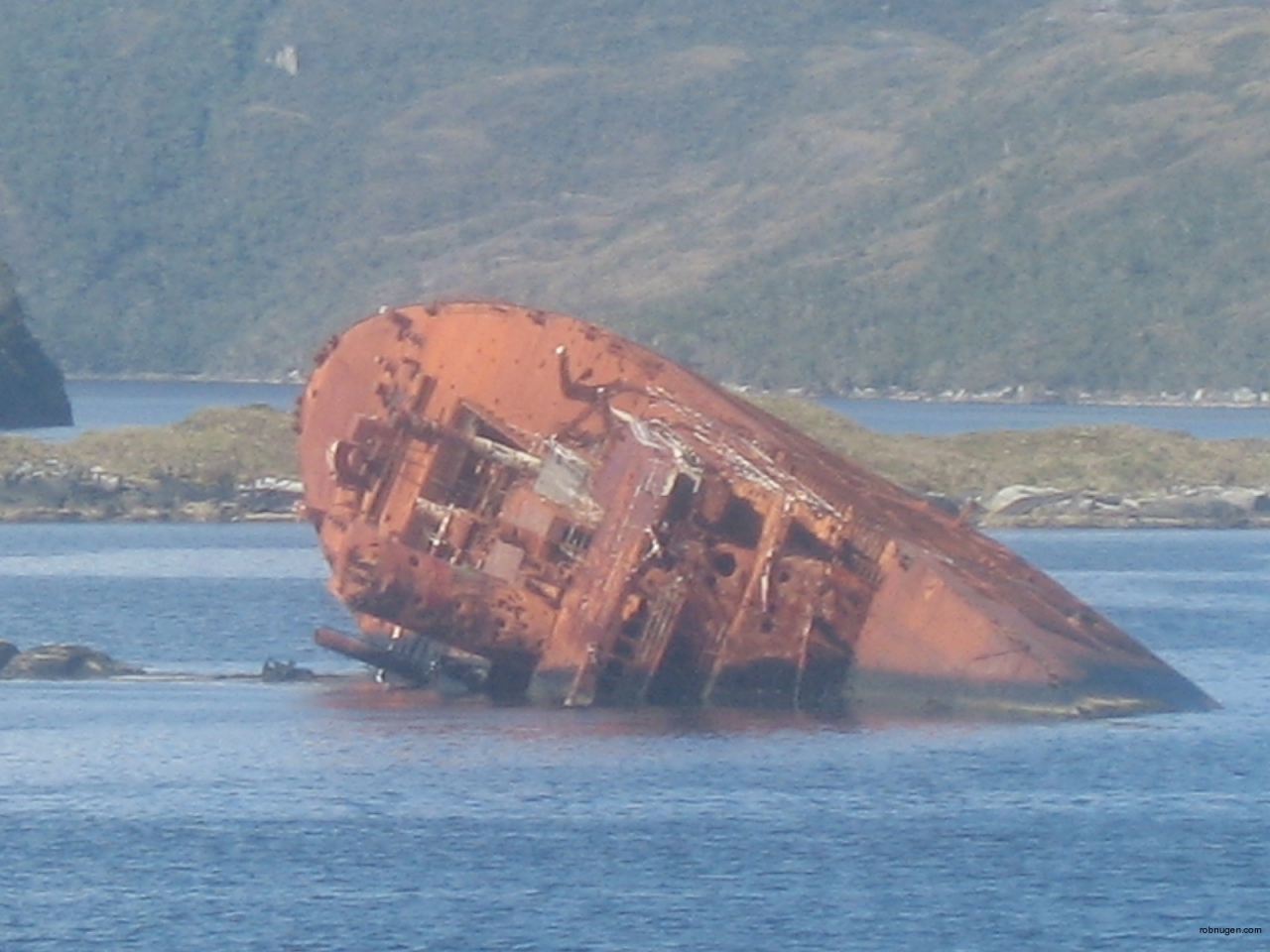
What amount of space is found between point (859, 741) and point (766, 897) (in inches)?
327

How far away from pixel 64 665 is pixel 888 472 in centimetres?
4565

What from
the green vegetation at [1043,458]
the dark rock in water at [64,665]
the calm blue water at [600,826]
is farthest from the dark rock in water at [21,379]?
the calm blue water at [600,826]

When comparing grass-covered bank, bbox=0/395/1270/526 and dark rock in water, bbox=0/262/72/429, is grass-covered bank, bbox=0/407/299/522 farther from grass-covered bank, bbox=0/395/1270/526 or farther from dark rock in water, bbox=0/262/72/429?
dark rock in water, bbox=0/262/72/429

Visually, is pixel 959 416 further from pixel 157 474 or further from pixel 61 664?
pixel 61 664

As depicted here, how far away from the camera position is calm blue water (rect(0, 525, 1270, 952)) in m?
31.6

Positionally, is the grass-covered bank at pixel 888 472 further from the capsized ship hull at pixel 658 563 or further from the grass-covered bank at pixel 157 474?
the capsized ship hull at pixel 658 563

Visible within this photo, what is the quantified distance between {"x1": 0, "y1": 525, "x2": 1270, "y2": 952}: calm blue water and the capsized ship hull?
2.75ft

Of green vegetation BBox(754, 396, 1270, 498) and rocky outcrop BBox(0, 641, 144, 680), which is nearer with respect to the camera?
rocky outcrop BBox(0, 641, 144, 680)

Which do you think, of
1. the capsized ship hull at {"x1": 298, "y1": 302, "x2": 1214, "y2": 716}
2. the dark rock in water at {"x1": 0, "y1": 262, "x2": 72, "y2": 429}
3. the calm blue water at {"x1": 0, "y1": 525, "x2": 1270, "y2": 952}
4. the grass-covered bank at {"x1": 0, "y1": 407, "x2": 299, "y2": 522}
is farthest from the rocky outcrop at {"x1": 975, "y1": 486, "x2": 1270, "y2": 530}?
the dark rock in water at {"x1": 0, "y1": 262, "x2": 72, "y2": 429}

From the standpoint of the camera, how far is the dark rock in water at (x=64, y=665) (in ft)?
161

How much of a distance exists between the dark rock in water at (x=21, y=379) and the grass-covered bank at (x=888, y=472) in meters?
33.3

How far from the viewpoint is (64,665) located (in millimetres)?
49344

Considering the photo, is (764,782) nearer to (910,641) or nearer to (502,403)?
(910,641)

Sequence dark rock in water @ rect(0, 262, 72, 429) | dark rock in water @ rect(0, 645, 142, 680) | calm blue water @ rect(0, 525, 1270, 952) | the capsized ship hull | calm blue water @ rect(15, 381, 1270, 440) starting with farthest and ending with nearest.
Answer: calm blue water @ rect(15, 381, 1270, 440) < dark rock in water @ rect(0, 262, 72, 429) < dark rock in water @ rect(0, 645, 142, 680) < the capsized ship hull < calm blue water @ rect(0, 525, 1270, 952)
